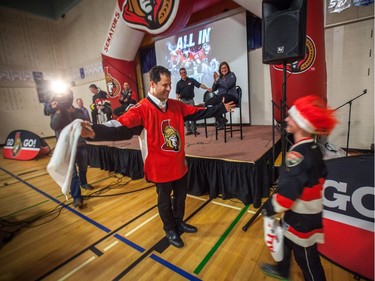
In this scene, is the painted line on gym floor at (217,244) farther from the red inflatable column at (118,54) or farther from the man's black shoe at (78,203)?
the red inflatable column at (118,54)

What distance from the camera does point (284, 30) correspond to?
5.60 ft

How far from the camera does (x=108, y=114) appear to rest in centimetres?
574

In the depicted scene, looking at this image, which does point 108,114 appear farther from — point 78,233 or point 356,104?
point 356,104

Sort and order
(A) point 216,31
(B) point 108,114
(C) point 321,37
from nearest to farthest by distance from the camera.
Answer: (C) point 321,37, (A) point 216,31, (B) point 108,114

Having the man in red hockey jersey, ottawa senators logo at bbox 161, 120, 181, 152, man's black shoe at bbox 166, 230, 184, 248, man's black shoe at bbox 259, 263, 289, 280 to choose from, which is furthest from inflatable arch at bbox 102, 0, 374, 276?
ottawa senators logo at bbox 161, 120, 181, 152

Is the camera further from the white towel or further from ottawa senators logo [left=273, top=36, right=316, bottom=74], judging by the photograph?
ottawa senators logo [left=273, top=36, right=316, bottom=74]

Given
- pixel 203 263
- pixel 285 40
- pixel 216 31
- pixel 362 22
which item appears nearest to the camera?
pixel 203 263

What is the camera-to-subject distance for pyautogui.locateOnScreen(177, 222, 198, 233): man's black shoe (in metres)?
1.98

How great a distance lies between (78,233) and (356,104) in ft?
15.7

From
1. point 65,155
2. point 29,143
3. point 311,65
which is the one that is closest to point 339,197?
point 65,155

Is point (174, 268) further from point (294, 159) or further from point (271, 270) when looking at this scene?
point (294, 159)

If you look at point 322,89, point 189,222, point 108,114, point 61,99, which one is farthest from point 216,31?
point 189,222

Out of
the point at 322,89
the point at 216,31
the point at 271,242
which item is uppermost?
the point at 216,31

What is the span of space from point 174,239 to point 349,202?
1344 mm
